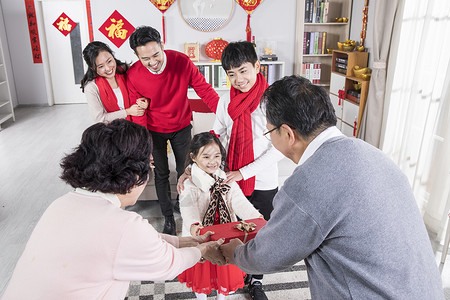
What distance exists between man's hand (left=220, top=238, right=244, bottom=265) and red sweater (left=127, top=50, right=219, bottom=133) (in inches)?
48.3

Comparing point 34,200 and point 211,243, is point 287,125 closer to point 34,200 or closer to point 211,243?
point 211,243

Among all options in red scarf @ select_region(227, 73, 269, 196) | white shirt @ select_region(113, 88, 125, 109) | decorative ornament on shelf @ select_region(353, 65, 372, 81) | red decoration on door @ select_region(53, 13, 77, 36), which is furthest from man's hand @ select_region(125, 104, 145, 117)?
red decoration on door @ select_region(53, 13, 77, 36)

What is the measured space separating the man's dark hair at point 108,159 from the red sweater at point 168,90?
1.33m

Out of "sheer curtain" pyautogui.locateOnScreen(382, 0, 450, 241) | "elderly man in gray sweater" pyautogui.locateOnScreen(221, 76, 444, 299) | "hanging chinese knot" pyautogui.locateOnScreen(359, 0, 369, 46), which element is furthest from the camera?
"hanging chinese knot" pyautogui.locateOnScreen(359, 0, 369, 46)

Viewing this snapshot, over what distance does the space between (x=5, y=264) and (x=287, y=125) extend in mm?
2312

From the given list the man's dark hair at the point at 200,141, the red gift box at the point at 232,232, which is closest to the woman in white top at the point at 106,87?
the man's dark hair at the point at 200,141

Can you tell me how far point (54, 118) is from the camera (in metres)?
6.23

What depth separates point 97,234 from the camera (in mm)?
973

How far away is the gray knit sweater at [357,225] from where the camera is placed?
902 millimetres

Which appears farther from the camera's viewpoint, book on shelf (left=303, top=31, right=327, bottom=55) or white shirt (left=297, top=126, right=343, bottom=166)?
book on shelf (left=303, top=31, right=327, bottom=55)

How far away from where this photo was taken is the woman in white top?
2.41 metres

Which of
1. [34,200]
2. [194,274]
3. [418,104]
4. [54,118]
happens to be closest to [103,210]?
[194,274]

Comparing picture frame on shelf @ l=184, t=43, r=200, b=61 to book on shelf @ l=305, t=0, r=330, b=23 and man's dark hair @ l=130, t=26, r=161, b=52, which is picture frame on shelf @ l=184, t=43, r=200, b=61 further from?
man's dark hair @ l=130, t=26, r=161, b=52

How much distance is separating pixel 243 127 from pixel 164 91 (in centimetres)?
75
